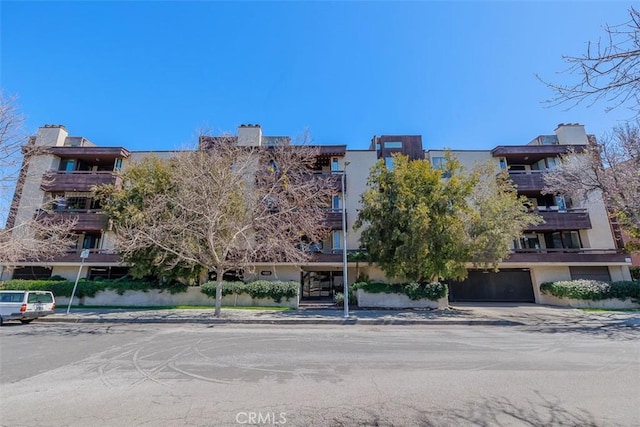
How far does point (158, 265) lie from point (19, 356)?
10913mm

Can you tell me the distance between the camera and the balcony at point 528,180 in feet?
82.0

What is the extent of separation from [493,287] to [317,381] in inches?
949

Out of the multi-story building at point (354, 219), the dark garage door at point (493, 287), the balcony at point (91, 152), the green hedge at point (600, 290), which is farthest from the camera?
the balcony at point (91, 152)

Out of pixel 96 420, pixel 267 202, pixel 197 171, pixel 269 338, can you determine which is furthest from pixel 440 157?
pixel 96 420

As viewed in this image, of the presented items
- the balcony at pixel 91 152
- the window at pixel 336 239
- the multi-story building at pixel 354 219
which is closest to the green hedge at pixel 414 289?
the multi-story building at pixel 354 219

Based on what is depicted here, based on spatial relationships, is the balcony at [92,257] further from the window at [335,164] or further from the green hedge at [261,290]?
the window at [335,164]

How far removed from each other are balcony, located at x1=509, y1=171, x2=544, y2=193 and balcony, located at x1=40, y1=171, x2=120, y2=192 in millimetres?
33833

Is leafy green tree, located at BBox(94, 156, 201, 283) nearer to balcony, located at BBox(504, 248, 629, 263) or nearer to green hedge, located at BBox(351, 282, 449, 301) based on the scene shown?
green hedge, located at BBox(351, 282, 449, 301)

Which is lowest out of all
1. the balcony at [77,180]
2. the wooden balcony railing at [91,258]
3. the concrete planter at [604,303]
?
the concrete planter at [604,303]

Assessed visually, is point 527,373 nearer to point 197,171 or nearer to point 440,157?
point 197,171

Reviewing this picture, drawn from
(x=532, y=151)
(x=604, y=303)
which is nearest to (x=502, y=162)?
(x=532, y=151)

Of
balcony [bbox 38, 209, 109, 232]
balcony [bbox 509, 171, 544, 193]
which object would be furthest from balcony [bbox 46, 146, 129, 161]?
balcony [bbox 509, 171, 544, 193]

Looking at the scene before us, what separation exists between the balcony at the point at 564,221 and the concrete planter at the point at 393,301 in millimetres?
11724

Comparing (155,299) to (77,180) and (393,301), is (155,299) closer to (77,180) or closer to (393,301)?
(77,180)
